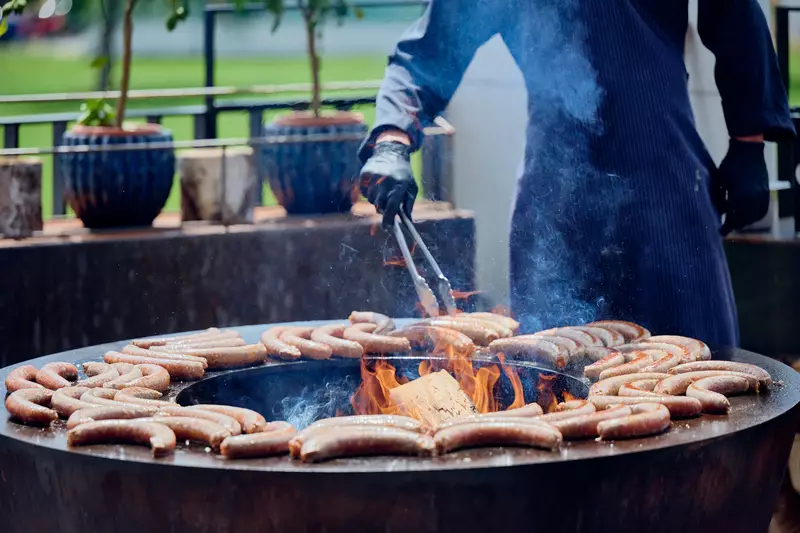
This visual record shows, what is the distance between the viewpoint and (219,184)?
5824mm

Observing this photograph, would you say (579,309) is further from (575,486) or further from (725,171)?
(575,486)

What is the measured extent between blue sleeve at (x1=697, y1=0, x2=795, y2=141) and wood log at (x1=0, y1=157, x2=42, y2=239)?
10.6 ft

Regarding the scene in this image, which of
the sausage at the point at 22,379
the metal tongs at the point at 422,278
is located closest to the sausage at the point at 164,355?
the sausage at the point at 22,379

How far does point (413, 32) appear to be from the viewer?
367 cm

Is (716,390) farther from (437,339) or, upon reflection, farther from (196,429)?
(196,429)

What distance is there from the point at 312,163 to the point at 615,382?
352 cm

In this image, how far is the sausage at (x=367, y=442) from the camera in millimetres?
2156

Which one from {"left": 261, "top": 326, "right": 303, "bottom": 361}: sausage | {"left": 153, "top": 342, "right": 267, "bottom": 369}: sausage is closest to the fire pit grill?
{"left": 153, "top": 342, "right": 267, "bottom": 369}: sausage

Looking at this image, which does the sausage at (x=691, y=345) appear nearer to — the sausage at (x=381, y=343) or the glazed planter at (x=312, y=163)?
the sausage at (x=381, y=343)

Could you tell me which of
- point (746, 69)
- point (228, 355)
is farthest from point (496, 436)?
point (746, 69)

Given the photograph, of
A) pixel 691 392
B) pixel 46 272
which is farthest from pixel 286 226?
pixel 691 392

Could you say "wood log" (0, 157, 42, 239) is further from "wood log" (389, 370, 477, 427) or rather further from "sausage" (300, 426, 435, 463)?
"sausage" (300, 426, 435, 463)

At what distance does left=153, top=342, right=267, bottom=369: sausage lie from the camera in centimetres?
303

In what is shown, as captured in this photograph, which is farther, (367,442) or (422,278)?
(422,278)
